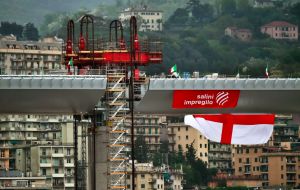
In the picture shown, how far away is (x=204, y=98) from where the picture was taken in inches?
2739

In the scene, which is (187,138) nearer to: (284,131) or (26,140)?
(284,131)

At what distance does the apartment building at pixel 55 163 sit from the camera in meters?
122

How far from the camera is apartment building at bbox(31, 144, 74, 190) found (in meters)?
122

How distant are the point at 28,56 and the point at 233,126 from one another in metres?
70.8

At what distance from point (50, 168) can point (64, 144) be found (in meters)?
1.87

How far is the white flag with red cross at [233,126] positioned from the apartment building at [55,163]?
160ft

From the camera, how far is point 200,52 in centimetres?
18325

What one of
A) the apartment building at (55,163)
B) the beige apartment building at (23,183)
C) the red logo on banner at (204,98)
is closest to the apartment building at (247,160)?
the apartment building at (55,163)

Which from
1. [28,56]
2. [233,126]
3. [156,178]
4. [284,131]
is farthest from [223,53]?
[233,126]

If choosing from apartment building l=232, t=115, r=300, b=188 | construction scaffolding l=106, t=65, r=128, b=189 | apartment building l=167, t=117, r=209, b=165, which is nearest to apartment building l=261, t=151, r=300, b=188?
apartment building l=232, t=115, r=300, b=188

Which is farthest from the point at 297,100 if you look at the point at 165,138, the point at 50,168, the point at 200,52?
the point at 200,52

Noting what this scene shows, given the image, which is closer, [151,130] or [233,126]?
[233,126]

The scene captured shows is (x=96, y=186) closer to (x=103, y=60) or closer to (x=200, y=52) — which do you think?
(x=103, y=60)

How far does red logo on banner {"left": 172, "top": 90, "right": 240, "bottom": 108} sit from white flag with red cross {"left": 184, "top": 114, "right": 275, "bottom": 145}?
2.66 meters
